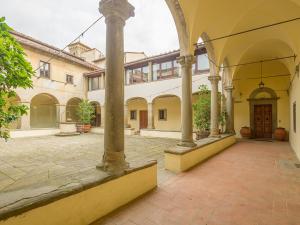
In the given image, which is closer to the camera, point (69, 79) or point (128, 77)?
point (128, 77)

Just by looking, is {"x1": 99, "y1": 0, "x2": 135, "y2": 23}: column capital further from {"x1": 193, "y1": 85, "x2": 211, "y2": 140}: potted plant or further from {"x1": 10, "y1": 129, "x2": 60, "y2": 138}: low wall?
{"x1": 10, "y1": 129, "x2": 60, "y2": 138}: low wall

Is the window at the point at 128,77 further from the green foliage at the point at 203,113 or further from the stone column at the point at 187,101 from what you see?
the stone column at the point at 187,101

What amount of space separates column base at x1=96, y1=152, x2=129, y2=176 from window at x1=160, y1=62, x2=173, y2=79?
11645mm

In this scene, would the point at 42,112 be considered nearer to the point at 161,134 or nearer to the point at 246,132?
the point at 161,134

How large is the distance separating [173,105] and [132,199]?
13.0 metres

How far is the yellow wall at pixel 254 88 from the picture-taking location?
1136 centimetres

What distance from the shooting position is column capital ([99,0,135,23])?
2.87 m

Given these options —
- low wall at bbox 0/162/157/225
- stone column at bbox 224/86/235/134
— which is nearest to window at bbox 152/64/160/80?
stone column at bbox 224/86/235/134

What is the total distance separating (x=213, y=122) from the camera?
768cm

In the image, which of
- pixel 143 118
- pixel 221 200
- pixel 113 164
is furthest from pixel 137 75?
pixel 221 200

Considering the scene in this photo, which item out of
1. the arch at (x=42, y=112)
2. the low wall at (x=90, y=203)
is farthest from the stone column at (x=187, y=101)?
the arch at (x=42, y=112)

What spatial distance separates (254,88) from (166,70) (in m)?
6.41

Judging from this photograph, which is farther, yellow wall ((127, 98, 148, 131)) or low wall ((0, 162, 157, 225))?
yellow wall ((127, 98, 148, 131))

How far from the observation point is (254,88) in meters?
12.3
